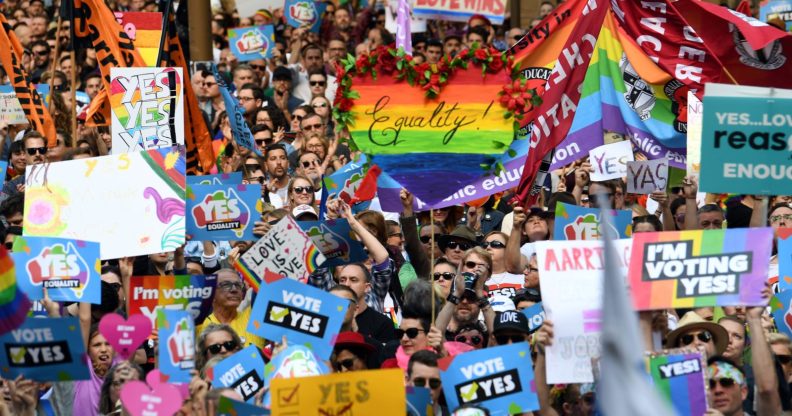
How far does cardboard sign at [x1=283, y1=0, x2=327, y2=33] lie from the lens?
60.7 ft

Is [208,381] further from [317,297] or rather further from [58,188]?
[58,188]

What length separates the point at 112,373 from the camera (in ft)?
28.2

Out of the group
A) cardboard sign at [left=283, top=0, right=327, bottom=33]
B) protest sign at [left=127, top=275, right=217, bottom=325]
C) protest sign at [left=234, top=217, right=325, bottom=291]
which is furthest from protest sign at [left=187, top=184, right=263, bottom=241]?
cardboard sign at [left=283, top=0, right=327, bottom=33]

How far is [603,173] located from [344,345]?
158 inches

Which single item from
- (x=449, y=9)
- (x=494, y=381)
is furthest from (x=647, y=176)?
(x=449, y=9)

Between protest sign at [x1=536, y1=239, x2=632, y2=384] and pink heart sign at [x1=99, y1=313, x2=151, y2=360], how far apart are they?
80.5 inches

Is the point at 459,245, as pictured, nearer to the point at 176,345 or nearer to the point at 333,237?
the point at 333,237

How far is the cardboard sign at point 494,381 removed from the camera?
792 cm

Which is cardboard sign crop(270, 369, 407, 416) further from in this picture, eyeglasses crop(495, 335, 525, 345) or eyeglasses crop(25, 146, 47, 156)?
eyeglasses crop(25, 146, 47, 156)

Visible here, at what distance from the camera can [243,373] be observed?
328 inches

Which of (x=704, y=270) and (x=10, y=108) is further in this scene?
(x=10, y=108)

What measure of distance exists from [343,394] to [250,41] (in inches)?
411

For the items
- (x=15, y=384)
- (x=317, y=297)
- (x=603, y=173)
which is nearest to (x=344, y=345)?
(x=317, y=297)

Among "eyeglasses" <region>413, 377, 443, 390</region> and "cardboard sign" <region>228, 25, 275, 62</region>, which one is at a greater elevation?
"cardboard sign" <region>228, 25, 275, 62</region>
